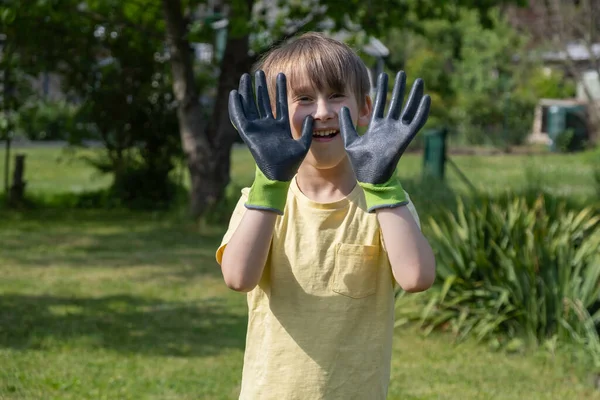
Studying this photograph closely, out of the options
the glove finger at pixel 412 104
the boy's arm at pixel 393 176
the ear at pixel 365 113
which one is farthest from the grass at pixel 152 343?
the glove finger at pixel 412 104

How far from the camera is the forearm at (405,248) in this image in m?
2.04

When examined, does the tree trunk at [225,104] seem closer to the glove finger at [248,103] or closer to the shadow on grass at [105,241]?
the shadow on grass at [105,241]

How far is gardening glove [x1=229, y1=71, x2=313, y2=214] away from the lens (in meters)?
2.02

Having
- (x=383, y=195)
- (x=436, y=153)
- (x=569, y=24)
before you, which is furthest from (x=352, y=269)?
(x=569, y=24)

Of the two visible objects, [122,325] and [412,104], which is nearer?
Answer: [412,104]

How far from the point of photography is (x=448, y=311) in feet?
19.7

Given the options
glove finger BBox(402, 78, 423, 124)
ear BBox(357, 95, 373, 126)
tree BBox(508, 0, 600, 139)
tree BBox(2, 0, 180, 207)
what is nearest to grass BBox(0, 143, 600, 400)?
ear BBox(357, 95, 373, 126)

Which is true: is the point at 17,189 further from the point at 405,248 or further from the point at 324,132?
the point at 405,248

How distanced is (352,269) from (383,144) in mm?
323

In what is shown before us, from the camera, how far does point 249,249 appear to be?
81.6 inches

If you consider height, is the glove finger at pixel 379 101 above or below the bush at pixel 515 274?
above

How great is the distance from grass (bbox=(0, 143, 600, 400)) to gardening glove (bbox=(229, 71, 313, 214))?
2698mm

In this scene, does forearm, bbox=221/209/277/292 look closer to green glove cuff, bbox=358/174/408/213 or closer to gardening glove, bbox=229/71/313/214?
gardening glove, bbox=229/71/313/214

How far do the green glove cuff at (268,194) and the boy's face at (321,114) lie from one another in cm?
15
